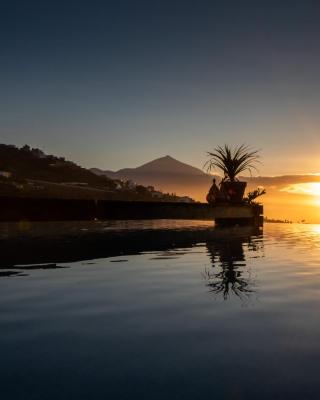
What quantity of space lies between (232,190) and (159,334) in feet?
50.1

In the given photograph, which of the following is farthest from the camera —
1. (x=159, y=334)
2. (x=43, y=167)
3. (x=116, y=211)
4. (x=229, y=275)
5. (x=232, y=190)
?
(x=43, y=167)

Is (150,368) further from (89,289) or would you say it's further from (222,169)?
(222,169)

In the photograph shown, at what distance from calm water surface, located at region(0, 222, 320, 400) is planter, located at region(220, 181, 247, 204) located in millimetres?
12218

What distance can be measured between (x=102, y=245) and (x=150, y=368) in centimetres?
717

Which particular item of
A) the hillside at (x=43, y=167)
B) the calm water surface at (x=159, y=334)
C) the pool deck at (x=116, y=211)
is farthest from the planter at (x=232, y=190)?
the hillside at (x=43, y=167)

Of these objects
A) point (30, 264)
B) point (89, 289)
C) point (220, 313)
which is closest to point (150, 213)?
point (30, 264)

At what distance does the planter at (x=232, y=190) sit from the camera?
17.7 meters

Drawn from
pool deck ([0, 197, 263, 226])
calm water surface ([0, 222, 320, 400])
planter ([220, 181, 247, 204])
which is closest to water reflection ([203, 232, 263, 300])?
calm water surface ([0, 222, 320, 400])

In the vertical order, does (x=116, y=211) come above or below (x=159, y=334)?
above

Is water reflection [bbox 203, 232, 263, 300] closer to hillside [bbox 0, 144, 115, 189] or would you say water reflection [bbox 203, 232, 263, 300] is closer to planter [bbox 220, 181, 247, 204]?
planter [bbox 220, 181, 247, 204]

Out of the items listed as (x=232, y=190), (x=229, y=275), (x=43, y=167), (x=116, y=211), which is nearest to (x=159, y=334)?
(x=229, y=275)

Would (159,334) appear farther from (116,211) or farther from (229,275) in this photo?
(116,211)

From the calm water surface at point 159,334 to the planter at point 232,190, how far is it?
12.2m

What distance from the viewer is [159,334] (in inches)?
111
